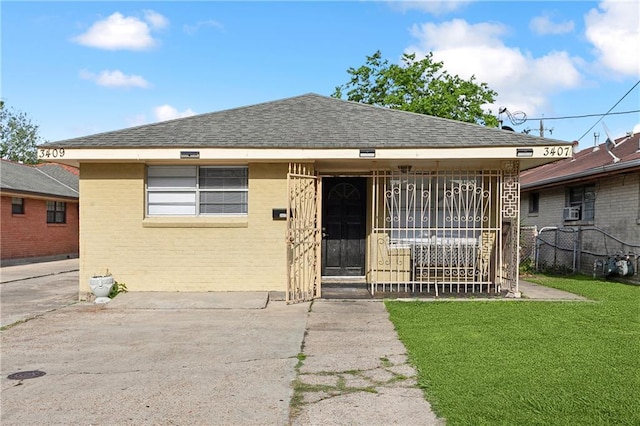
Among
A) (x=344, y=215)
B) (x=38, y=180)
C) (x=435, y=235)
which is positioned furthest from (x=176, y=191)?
(x=38, y=180)

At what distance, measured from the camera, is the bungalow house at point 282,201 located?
9570mm

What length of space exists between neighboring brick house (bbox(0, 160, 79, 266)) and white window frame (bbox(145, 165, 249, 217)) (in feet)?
35.0

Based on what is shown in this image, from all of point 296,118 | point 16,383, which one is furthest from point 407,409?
point 296,118

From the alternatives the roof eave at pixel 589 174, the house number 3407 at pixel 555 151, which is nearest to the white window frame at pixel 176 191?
the house number 3407 at pixel 555 151

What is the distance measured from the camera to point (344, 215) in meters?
11.4

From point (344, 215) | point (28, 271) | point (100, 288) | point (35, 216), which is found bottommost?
point (28, 271)

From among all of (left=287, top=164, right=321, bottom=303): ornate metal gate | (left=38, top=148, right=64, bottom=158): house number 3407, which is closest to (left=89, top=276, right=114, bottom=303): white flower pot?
(left=38, top=148, right=64, bottom=158): house number 3407

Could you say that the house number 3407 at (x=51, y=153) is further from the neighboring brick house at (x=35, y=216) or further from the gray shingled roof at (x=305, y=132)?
the neighboring brick house at (x=35, y=216)

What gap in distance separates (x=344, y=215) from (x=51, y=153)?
5924 millimetres

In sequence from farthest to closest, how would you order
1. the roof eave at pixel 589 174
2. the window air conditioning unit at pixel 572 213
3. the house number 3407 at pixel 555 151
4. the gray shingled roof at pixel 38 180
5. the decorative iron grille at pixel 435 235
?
the gray shingled roof at pixel 38 180
the window air conditioning unit at pixel 572 213
the roof eave at pixel 589 174
the decorative iron grille at pixel 435 235
the house number 3407 at pixel 555 151

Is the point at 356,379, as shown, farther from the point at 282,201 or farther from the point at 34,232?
the point at 34,232

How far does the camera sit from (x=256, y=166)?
33.2 feet

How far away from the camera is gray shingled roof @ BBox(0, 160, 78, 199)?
19.3m

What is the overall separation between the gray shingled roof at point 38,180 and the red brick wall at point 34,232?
1.79 ft
